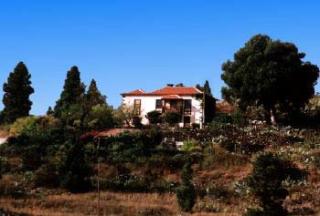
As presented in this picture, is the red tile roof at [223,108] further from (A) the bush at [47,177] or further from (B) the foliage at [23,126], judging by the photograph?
(A) the bush at [47,177]

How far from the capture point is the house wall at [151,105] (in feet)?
216

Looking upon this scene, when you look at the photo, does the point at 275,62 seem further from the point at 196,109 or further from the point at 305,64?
the point at 196,109

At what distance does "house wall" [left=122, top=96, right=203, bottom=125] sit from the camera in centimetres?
6581

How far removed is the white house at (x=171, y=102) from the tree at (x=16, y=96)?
10518mm

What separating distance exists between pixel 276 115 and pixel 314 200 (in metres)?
25.9

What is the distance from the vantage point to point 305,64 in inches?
2414

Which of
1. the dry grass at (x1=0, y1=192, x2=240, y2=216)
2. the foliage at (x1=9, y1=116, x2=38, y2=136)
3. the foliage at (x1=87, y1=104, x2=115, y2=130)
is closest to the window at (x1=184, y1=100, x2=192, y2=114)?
the foliage at (x1=87, y1=104, x2=115, y2=130)

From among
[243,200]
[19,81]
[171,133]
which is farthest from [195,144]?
[19,81]

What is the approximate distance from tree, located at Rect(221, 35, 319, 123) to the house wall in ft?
15.3

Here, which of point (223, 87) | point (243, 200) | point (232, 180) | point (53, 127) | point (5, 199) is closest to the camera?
point (5, 199)

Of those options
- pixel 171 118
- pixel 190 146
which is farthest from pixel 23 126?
pixel 190 146

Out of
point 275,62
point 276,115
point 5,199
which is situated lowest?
point 5,199

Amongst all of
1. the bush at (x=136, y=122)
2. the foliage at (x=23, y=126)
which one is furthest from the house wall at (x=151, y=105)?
the foliage at (x=23, y=126)

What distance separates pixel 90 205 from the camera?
33.4 m
